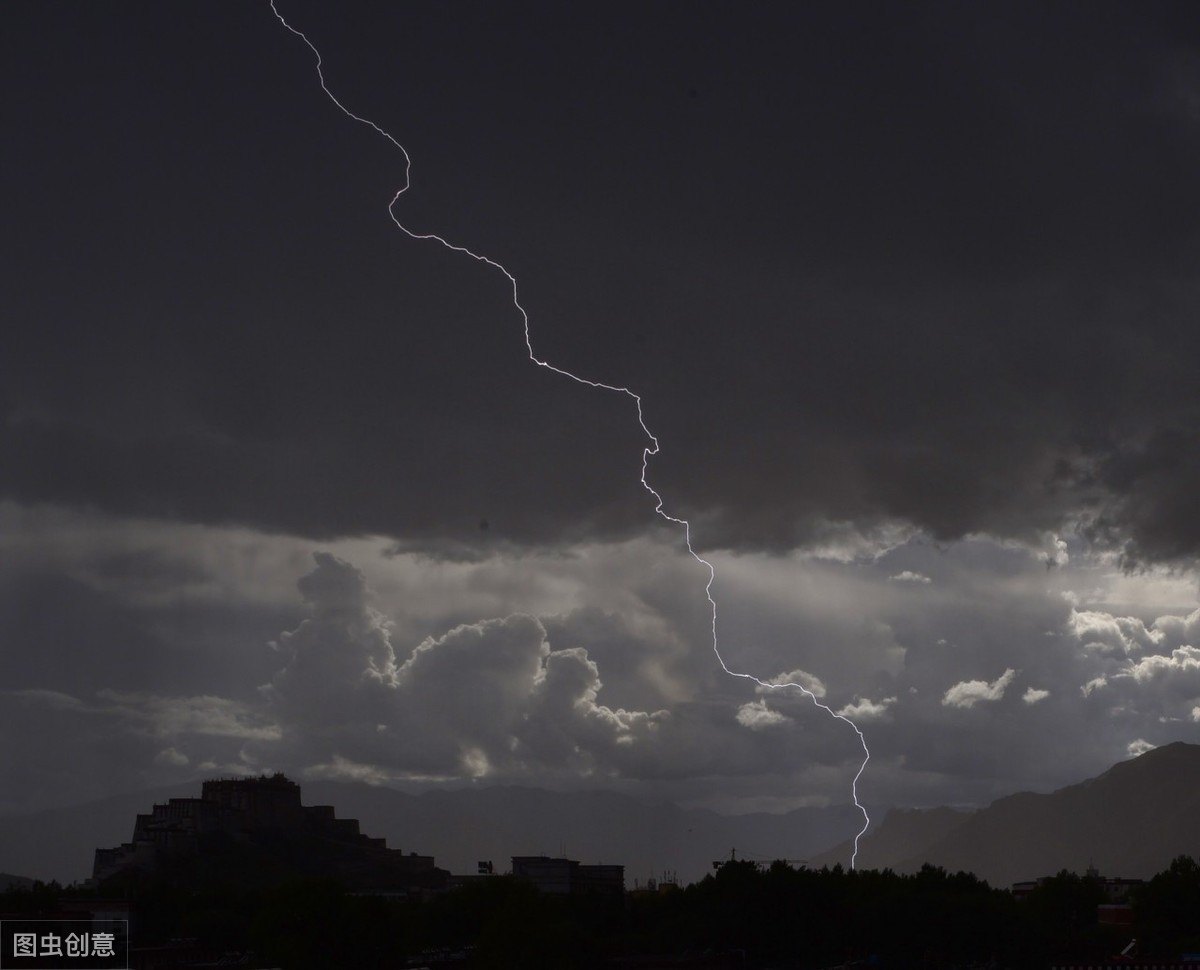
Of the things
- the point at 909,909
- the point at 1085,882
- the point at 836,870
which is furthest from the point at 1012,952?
the point at 1085,882

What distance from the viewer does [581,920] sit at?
158m

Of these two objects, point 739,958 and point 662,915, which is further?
point 662,915

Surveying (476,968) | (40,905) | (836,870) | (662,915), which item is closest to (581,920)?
(662,915)

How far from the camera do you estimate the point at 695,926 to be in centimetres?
13225

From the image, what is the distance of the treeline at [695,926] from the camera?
342ft

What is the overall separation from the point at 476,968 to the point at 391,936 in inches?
451

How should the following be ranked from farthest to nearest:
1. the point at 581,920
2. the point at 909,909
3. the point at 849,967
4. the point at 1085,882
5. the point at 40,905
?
1. the point at 1085,882
2. the point at 581,920
3. the point at 40,905
4. the point at 909,909
5. the point at 849,967

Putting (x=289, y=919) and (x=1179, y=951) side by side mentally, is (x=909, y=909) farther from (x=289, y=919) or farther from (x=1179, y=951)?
(x=289, y=919)

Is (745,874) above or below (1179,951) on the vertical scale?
above

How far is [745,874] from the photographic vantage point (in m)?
137

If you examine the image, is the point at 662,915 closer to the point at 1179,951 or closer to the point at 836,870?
the point at 836,870

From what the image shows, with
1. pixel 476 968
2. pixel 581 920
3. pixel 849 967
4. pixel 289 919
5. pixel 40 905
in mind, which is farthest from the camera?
pixel 581 920

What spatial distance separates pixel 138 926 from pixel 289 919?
51690mm

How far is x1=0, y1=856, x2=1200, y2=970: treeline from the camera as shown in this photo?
104m
